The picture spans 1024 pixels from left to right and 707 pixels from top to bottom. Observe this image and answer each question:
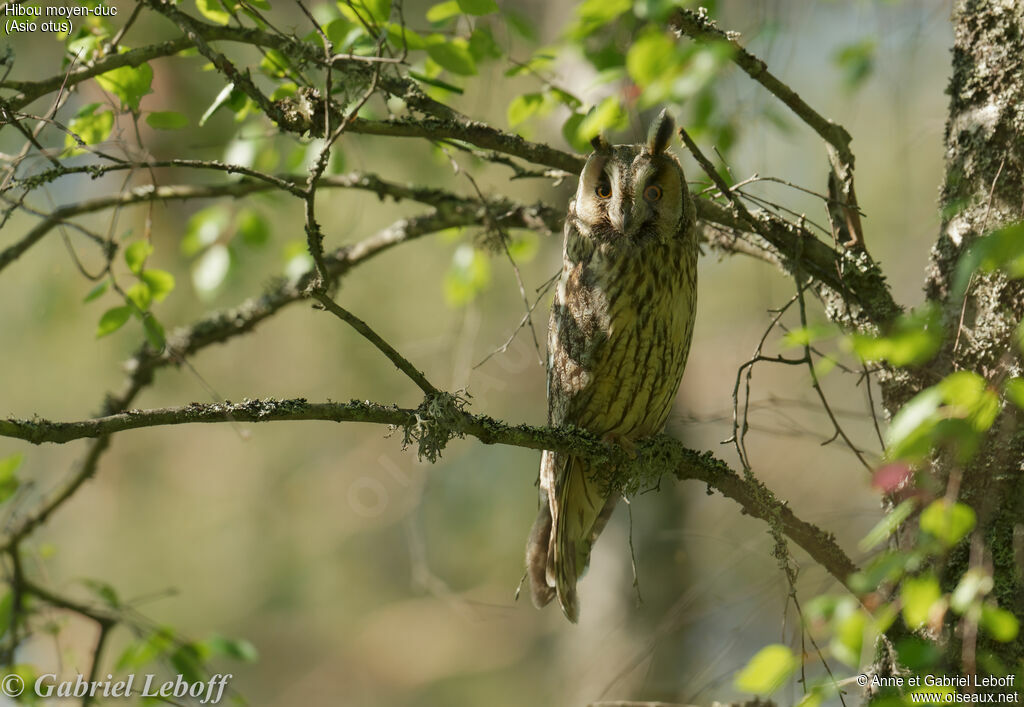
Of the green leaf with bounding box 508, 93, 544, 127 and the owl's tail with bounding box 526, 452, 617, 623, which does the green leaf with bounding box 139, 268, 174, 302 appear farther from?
the owl's tail with bounding box 526, 452, 617, 623

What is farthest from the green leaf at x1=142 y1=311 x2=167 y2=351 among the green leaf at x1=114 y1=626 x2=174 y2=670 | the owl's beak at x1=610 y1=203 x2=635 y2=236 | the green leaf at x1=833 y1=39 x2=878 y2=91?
the green leaf at x1=833 y1=39 x2=878 y2=91

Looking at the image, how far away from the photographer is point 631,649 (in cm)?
448

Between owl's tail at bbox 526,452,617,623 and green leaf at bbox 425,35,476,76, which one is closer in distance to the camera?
green leaf at bbox 425,35,476,76

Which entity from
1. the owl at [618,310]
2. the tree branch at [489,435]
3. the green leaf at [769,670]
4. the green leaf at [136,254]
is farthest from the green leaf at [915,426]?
the green leaf at [136,254]

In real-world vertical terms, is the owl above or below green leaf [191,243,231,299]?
below

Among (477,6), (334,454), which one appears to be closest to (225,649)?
(477,6)

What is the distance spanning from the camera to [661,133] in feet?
8.81

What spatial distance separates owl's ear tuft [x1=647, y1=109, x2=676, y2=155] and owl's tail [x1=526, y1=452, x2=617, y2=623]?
1037 mm

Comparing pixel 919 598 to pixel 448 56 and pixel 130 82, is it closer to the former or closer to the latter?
pixel 448 56

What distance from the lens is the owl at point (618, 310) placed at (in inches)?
105

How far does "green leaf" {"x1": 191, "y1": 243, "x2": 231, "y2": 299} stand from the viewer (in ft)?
11.8

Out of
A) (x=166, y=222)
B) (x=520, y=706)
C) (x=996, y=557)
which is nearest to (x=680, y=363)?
(x=996, y=557)

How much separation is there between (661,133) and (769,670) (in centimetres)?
189

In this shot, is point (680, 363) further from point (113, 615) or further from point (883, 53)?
point (113, 615)
